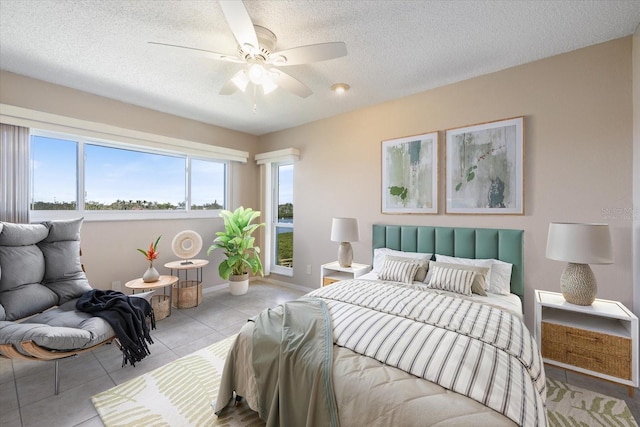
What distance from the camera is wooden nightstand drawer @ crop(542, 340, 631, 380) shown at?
1.87 metres

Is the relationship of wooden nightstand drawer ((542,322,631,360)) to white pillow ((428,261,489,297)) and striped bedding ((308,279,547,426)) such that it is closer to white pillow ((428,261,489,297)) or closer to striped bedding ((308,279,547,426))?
white pillow ((428,261,489,297))

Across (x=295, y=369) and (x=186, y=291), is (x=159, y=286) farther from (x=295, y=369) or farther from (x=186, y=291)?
(x=295, y=369)

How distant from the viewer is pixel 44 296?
237 cm

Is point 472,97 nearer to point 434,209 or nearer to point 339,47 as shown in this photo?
point 434,209

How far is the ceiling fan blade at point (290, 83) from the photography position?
226cm

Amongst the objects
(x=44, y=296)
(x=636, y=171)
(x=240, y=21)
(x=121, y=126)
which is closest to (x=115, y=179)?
(x=121, y=126)

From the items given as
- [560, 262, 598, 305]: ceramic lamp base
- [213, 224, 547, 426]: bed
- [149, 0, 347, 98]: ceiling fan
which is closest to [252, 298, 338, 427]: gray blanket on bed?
[213, 224, 547, 426]: bed

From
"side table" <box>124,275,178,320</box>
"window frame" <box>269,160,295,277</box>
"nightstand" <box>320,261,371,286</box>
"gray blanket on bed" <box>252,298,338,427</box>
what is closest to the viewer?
"gray blanket on bed" <box>252,298,338,427</box>

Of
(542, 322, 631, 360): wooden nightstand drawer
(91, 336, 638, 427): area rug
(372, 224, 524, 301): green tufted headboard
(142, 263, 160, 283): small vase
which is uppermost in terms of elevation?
(372, 224, 524, 301): green tufted headboard

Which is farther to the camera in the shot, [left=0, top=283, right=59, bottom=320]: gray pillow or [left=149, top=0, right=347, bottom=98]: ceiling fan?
[left=0, top=283, right=59, bottom=320]: gray pillow

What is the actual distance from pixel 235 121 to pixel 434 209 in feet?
10.5

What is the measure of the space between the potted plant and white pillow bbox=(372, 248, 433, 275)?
182 centimetres

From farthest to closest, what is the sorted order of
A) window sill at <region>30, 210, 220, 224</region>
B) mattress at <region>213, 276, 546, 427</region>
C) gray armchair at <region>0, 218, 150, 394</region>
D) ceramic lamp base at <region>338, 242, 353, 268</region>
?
ceramic lamp base at <region>338, 242, 353, 268</region> → window sill at <region>30, 210, 220, 224</region> → gray armchair at <region>0, 218, 150, 394</region> → mattress at <region>213, 276, 546, 427</region>

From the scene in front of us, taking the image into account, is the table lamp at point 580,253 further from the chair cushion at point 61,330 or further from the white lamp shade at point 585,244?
the chair cushion at point 61,330
